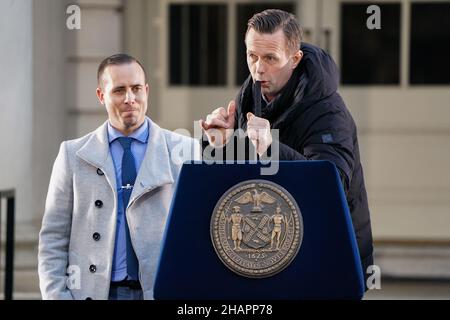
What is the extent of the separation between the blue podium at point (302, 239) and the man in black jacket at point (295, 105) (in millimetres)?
108

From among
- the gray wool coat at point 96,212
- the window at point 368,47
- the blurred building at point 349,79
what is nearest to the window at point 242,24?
the blurred building at point 349,79

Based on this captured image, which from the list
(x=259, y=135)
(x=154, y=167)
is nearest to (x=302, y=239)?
(x=259, y=135)

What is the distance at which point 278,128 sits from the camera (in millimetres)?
2582

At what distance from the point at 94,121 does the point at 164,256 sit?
4.68 m

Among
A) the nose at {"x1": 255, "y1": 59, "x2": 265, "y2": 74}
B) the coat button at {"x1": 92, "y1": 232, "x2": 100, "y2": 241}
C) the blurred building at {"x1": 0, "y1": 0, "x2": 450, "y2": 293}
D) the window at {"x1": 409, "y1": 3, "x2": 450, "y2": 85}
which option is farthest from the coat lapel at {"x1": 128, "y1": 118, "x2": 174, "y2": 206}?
the window at {"x1": 409, "y1": 3, "x2": 450, "y2": 85}

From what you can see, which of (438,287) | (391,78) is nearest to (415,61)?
(391,78)

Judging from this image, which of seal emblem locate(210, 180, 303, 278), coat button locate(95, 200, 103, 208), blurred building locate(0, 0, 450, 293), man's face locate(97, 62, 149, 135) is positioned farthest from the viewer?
blurred building locate(0, 0, 450, 293)

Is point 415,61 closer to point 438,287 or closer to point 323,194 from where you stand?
point 438,287

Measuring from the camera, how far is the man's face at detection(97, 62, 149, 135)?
2.76 metres

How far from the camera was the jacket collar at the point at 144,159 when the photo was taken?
2.82 meters

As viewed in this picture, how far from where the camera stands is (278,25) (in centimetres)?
249

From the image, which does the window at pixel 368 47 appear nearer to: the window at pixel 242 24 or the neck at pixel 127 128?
the window at pixel 242 24

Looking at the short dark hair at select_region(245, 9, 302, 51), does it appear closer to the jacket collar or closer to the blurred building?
the jacket collar

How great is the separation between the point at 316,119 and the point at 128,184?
22.3 inches
